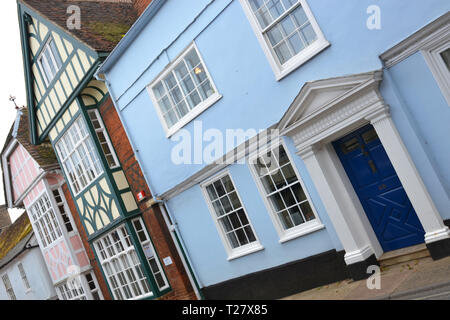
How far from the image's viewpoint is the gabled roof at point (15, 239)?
21.5 m

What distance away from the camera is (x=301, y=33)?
7.79 m

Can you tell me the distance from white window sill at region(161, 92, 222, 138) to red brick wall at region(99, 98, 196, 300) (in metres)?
2.23

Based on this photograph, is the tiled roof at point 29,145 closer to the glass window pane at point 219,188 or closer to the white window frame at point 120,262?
the white window frame at point 120,262

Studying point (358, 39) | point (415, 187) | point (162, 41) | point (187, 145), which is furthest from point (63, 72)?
point (415, 187)

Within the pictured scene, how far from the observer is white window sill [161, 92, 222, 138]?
31.2 feet

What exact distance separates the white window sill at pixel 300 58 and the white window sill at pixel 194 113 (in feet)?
5.28

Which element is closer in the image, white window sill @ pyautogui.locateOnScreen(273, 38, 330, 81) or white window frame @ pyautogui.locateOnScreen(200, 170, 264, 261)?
white window sill @ pyautogui.locateOnScreen(273, 38, 330, 81)

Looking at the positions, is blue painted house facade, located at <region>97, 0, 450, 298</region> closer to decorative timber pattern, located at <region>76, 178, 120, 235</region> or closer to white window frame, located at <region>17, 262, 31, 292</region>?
decorative timber pattern, located at <region>76, 178, 120, 235</region>

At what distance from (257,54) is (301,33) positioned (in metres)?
1.02

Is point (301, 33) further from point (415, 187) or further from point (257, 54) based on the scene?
point (415, 187)

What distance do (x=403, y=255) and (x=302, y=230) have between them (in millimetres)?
2020

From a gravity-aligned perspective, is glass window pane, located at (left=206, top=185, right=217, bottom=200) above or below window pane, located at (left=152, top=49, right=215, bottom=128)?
below

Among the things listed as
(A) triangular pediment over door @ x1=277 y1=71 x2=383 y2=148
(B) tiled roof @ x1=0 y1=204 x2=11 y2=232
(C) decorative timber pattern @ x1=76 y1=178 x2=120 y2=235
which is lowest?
(A) triangular pediment over door @ x1=277 y1=71 x2=383 y2=148

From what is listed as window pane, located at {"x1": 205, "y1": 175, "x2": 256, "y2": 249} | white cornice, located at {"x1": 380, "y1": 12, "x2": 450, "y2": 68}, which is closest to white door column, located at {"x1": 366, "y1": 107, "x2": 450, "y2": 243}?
white cornice, located at {"x1": 380, "y1": 12, "x2": 450, "y2": 68}
